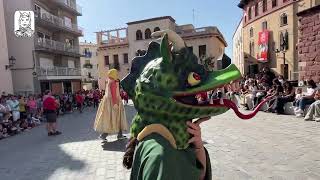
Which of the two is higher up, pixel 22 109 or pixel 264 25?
pixel 264 25

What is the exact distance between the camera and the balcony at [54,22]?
27.6 metres

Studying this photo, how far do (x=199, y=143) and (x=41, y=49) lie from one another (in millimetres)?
27100

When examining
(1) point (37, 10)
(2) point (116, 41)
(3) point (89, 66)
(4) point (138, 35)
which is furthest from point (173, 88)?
(3) point (89, 66)

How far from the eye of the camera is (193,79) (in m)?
1.59

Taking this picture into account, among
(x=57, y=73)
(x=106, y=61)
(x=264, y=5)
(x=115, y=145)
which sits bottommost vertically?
(x=115, y=145)

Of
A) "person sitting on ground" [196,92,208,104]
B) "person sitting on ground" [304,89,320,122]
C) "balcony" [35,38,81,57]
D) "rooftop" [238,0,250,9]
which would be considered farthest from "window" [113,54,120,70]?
"person sitting on ground" [196,92,208,104]

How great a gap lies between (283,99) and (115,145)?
25.0ft

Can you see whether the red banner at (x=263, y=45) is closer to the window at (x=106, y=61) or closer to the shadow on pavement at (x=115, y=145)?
the window at (x=106, y=61)

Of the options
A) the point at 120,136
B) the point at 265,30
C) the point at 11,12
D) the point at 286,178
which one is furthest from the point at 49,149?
the point at 265,30

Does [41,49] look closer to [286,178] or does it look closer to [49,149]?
[49,149]

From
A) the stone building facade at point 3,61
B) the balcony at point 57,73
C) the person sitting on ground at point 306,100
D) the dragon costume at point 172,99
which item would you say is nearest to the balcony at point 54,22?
the balcony at point 57,73

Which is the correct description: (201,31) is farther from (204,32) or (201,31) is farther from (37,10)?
(37,10)

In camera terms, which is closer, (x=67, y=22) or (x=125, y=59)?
(x=67, y=22)

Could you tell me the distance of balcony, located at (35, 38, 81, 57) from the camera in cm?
2698
